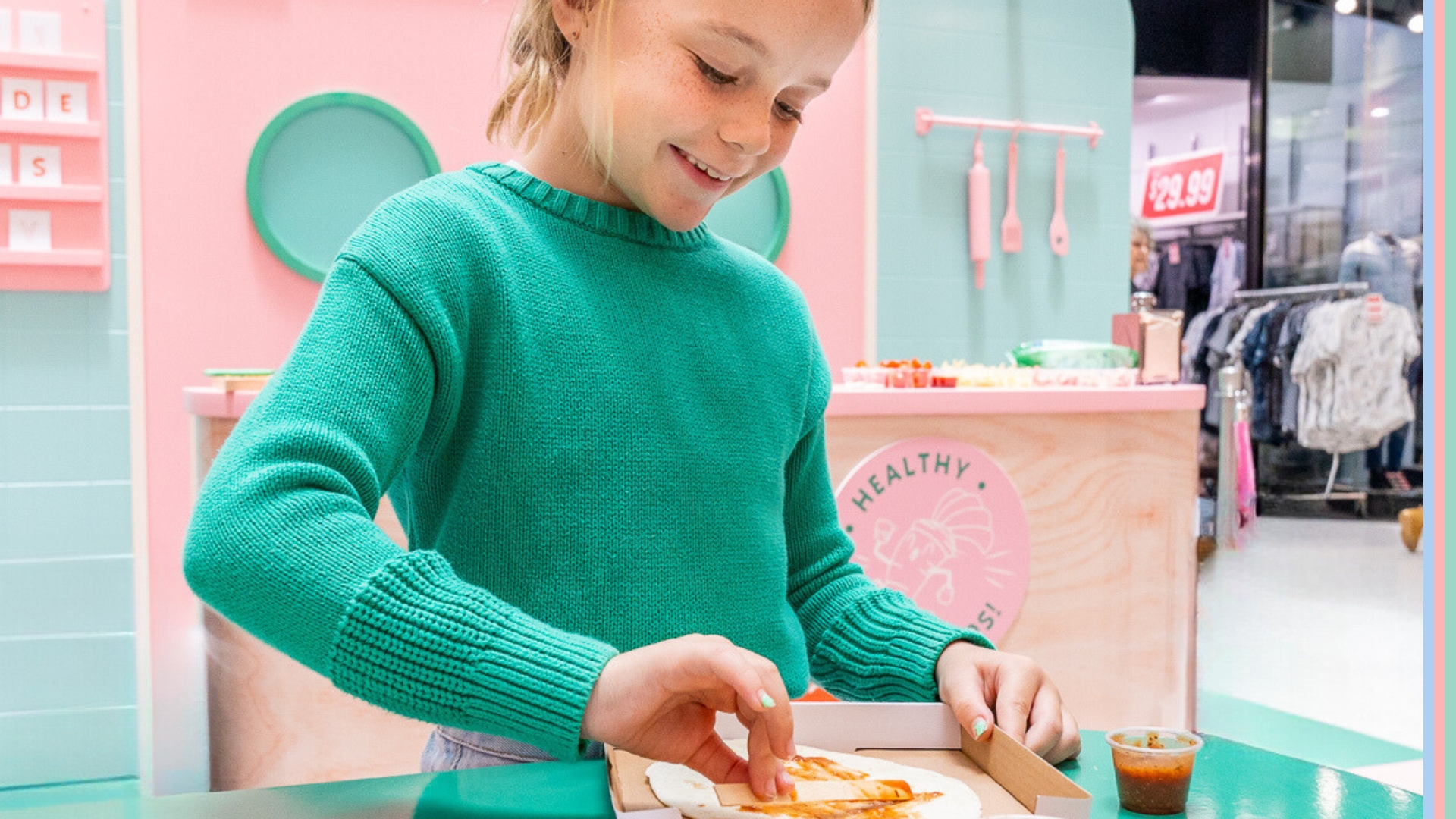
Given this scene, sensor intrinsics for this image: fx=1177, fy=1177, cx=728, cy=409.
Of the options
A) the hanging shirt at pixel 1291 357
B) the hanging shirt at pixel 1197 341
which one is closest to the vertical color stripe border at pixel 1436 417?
the hanging shirt at pixel 1291 357

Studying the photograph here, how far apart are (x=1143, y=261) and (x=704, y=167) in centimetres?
524

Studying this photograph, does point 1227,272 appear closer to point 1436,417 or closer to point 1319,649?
point 1319,649

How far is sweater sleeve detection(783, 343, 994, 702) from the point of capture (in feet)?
3.20

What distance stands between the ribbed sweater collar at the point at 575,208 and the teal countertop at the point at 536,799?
0.42m

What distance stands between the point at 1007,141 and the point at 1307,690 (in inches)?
77.4

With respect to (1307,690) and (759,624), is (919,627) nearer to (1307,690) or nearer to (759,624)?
(759,624)

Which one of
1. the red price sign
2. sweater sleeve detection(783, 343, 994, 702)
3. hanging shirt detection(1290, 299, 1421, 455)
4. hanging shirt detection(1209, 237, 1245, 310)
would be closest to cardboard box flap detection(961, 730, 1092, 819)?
sweater sleeve detection(783, 343, 994, 702)

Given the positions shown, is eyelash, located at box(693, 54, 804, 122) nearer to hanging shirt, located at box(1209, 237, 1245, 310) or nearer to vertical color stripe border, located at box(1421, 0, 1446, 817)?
vertical color stripe border, located at box(1421, 0, 1446, 817)

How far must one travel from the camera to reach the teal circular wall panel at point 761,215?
3561mm

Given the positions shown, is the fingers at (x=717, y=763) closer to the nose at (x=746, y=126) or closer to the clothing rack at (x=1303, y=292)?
the nose at (x=746, y=126)

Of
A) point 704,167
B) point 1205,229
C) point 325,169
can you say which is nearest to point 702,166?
point 704,167

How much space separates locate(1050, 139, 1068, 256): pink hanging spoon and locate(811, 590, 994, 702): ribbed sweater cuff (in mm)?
3083

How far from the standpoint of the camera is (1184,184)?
7.95m

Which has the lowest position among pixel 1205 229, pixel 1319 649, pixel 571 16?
pixel 1319 649
